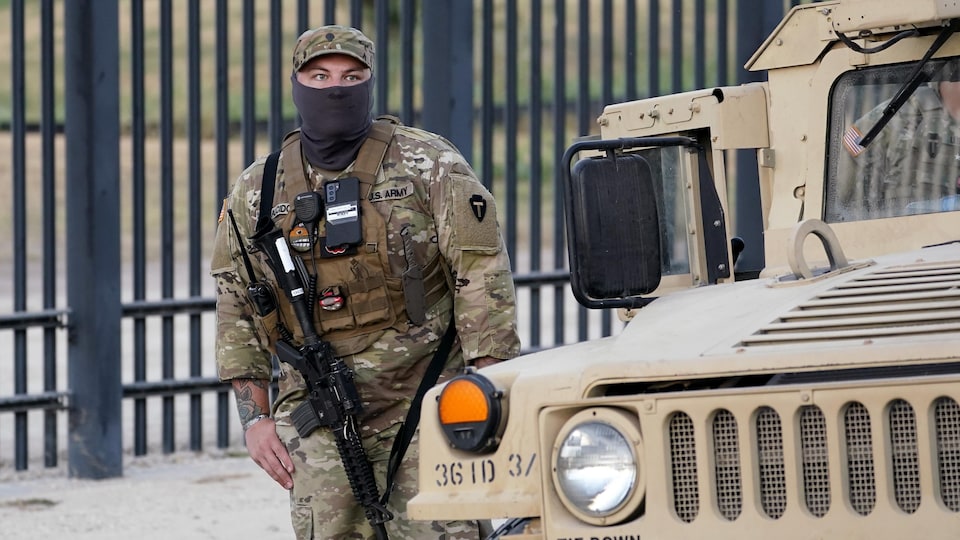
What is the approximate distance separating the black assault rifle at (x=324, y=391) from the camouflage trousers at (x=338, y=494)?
0.10 ft

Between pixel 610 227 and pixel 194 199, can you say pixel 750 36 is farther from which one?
pixel 610 227

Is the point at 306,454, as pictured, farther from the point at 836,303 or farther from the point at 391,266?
the point at 836,303

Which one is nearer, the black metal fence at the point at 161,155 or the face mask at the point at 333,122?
the face mask at the point at 333,122

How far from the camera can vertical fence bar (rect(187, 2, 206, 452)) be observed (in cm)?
778

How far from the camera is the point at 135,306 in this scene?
7.74 metres

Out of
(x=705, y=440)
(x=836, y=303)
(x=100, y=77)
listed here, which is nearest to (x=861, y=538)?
(x=705, y=440)

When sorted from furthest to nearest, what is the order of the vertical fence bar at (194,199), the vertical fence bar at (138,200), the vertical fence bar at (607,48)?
the vertical fence bar at (607,48)
the vertical fence bar at (194,199)
the vertical fence bar at (138,200)

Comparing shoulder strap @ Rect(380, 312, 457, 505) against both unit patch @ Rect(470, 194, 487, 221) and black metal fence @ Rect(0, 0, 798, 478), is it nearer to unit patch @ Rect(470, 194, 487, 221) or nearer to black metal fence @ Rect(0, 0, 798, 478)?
unit patch @ Rect(470, 194, 487, 221)

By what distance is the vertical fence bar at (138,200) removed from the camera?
7.66 meters

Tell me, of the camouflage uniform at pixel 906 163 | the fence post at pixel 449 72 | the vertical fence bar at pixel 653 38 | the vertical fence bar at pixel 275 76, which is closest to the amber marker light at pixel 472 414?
the camouflage uniform at pixel 906 163

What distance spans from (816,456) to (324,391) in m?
1.57

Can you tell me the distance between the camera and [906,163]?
376cm

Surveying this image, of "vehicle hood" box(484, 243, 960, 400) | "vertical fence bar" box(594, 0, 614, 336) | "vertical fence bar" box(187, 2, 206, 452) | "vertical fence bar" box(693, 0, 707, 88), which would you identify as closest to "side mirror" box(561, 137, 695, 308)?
"vehicle hood" box(484, 243, 960, 400)

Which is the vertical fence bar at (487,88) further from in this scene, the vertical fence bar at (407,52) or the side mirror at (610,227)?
the side mirror at (610,227)
